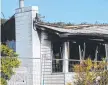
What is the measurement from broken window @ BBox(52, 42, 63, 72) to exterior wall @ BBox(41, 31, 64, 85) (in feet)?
0.79

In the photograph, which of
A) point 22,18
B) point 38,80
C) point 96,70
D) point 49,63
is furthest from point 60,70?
point 96,70

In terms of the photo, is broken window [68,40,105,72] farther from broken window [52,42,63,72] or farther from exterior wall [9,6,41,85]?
exterior wall [9,6,41,85]

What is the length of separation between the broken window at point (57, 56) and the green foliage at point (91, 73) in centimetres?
543

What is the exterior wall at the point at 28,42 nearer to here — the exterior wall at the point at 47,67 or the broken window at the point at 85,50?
the exterior wall at the point at 47,67

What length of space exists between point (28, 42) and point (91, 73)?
264 inches

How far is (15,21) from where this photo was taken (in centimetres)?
1927

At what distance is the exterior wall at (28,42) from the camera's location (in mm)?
16359

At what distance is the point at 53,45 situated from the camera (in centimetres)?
1827

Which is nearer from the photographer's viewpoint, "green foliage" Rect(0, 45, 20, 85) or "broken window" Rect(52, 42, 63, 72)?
"green foliage" Rect(0, 45, 20, 85)

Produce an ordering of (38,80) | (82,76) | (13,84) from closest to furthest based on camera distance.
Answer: (82,76) → (13,84) → (38,80)

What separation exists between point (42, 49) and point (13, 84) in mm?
4262

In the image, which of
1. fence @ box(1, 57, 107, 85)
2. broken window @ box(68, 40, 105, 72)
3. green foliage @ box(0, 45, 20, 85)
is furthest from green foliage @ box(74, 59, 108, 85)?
broken window @ box(68, 40, 105, 72)

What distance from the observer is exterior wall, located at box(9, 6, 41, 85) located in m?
16.4

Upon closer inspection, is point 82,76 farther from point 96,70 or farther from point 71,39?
point 71,39
